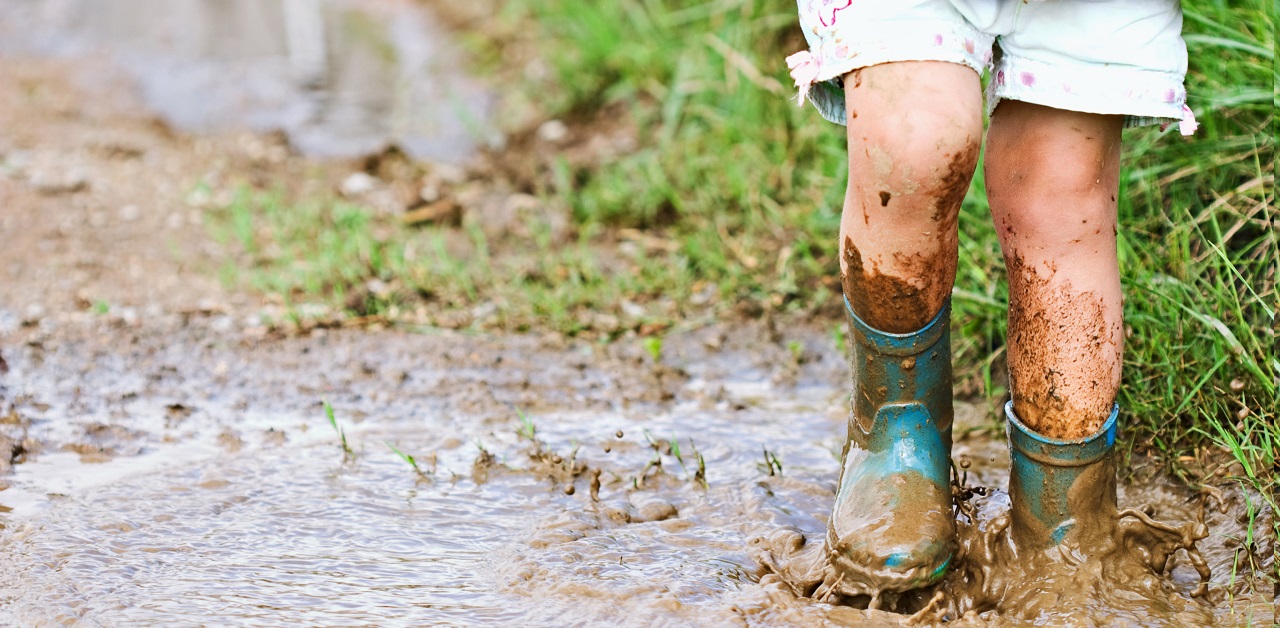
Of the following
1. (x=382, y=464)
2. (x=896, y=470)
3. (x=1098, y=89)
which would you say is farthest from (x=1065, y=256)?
(x=382, y=464)

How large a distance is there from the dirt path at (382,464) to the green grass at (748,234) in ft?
0.51

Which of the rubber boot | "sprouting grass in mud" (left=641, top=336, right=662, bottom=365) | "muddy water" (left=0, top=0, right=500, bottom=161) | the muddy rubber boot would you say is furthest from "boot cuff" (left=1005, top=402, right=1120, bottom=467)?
"muddy water" (left=0, top=0, right=500, bottom=161)

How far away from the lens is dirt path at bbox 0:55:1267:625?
1.80 metres

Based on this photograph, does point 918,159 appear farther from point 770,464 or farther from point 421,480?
point 421,480

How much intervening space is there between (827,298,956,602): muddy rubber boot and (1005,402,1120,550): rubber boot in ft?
0.39

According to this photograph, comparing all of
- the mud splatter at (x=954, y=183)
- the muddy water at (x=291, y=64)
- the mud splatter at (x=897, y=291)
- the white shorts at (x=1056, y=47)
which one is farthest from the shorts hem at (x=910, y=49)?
the muddy water at (x=291, y=64)

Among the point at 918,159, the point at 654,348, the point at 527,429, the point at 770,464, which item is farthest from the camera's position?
the point at 654,348

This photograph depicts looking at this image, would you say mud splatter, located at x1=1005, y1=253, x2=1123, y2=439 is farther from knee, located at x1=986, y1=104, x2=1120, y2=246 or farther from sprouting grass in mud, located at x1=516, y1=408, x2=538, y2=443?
sprouting grass in mud, located at x1=516, y1=408, x2=538, y2=443

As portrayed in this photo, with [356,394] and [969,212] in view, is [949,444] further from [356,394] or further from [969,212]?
[356,394]

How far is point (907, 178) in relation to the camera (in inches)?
63.9

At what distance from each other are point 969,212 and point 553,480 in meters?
1.23

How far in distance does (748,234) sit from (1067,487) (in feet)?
6.14

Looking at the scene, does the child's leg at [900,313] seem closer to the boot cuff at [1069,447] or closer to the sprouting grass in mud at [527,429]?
the boot cuff at [1069,447]

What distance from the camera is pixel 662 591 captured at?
179 centimetres
